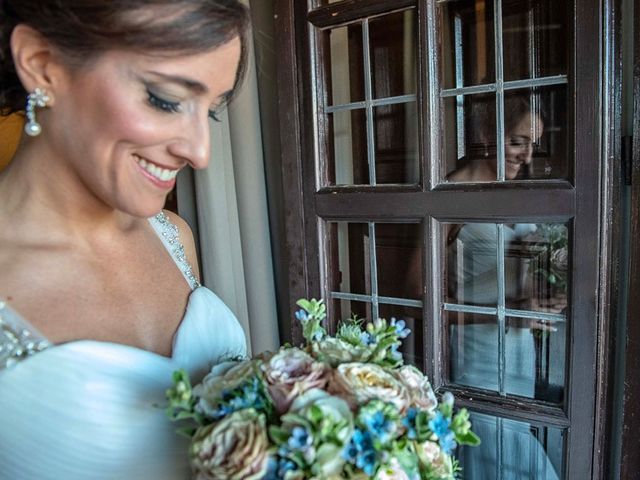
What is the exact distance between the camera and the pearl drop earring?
29.2 inches

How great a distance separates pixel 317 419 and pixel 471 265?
962 millimetres

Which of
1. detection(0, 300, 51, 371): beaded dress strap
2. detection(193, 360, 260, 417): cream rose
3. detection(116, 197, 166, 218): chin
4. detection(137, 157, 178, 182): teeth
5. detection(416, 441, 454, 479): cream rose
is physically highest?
detection(137, 157, 178, 182): teeth

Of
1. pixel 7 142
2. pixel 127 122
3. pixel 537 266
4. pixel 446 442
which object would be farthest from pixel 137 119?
pixel 537 266

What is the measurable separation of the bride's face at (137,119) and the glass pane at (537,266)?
862mm

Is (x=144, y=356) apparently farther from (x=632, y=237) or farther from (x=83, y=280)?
(x=632, y=237)

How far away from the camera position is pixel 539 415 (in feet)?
4.32

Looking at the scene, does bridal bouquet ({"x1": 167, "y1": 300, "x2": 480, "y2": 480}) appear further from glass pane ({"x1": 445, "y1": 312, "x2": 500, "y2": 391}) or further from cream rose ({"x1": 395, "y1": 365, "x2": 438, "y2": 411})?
glass pane ({"x1": 445, "y1": 312, "x2": 500, "y2": 391})

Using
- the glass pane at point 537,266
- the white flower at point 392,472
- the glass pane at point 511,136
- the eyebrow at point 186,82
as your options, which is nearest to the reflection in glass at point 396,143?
the glass pane at point 511,136

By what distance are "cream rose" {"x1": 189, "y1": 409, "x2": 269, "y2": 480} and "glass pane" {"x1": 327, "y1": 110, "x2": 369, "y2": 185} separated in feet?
3.44

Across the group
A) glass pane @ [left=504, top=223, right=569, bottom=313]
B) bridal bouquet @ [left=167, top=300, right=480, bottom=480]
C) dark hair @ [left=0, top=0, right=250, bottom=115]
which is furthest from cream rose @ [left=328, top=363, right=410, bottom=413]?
glass pane @ [left=504, top=223, right=569, bottom=313]

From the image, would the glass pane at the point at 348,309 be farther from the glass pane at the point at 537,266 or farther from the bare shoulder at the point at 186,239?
the bare shoulder at the point at 186,239

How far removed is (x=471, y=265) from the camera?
56.4 inches

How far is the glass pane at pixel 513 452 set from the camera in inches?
53.3

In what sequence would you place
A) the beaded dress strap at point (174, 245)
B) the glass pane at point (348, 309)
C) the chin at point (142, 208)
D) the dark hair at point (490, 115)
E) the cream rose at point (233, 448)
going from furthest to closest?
the glass pane at point (348, 309) < the dark hair at point (490, 115) < the beaded dress strap at point (174, 245) < the chin at point (142, 208) < the cream rose at point (233, 448)
